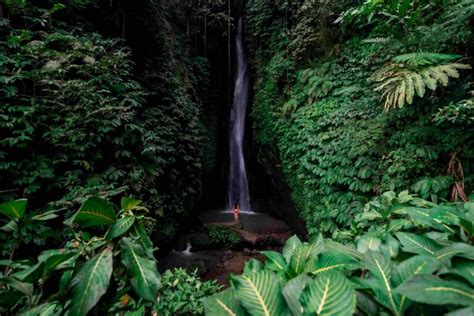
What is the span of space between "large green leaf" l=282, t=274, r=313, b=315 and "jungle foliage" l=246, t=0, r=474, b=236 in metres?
2.54

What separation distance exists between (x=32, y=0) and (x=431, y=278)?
7000mm

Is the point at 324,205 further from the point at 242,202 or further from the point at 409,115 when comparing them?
the point at 242,202

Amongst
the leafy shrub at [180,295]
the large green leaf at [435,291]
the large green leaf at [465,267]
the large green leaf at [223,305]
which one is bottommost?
the leafy shrub at [180,295]

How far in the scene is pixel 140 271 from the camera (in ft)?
3.25

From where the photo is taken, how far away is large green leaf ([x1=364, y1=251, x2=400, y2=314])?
30.7 inches

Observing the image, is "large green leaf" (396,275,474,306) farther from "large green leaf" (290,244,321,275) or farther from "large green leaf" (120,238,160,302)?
"large green leaf" (120,238,160,302)

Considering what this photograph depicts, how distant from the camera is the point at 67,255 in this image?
3.17 feet

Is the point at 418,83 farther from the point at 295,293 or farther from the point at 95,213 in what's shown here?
the point at 95,213

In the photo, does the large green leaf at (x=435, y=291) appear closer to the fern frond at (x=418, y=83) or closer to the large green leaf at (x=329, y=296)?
the large green leaf at (x=329, y=296)

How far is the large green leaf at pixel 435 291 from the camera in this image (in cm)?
65

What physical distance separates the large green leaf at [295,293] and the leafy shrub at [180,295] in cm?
161

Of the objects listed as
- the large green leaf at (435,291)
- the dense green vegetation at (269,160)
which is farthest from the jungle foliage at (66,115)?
the large green leaf at (435,291)

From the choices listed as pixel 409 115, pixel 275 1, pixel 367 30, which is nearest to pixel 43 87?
pixel 409 115

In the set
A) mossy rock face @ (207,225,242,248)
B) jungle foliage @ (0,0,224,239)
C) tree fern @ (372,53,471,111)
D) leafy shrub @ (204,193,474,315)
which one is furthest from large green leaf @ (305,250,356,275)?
mossy rock face @ (207,225,242,248)
